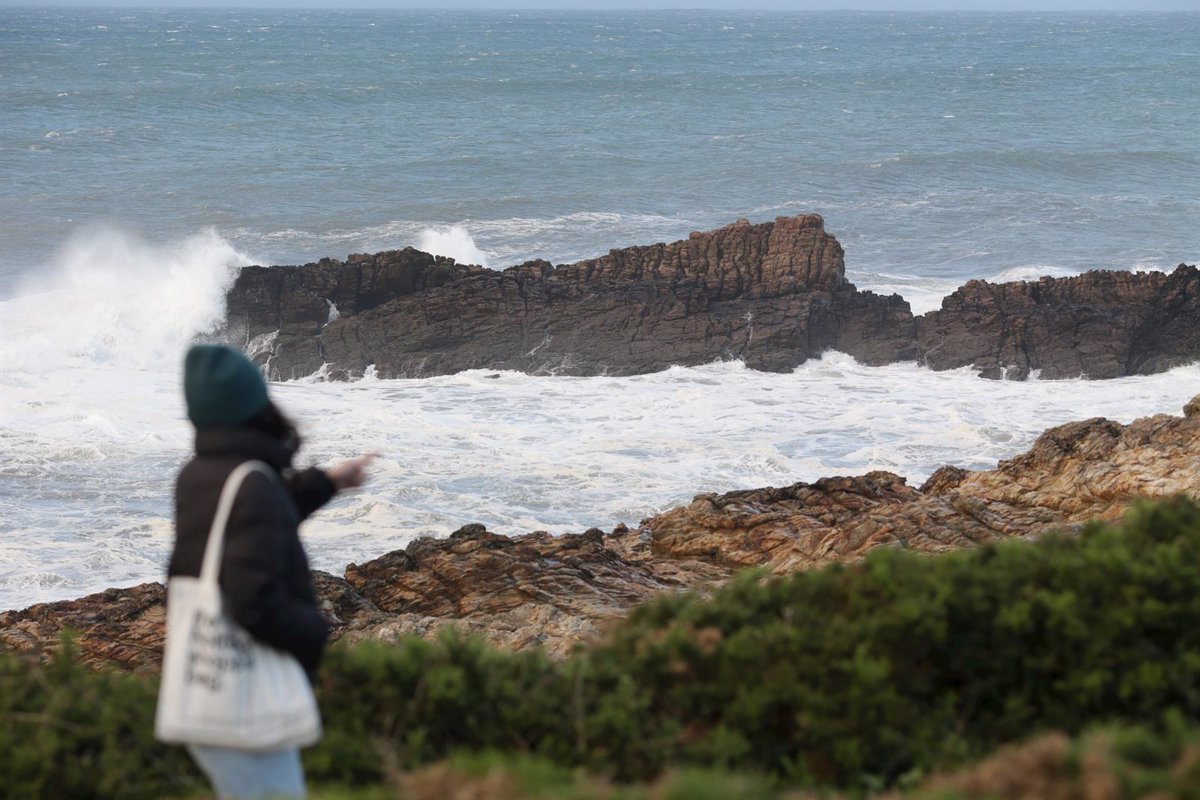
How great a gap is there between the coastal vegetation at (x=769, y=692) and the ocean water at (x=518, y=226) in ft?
23.9

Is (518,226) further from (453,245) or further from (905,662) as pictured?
(905,662)

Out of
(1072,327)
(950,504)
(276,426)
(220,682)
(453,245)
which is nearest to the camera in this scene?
(220,682)

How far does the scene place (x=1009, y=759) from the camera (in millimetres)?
4031

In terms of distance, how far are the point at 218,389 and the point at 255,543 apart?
0.47 metres

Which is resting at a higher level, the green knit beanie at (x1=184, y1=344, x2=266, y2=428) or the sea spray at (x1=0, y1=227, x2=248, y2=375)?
the sea spray at (x1=0, y1=227, x2=248, y2=375)

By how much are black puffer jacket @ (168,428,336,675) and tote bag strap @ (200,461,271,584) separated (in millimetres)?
17

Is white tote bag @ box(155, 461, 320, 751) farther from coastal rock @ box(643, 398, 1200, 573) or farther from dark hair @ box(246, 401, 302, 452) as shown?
coastal rock @ box(643, 398, 1200, 573)

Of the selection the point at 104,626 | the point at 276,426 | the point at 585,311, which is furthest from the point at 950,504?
the point at 585,311

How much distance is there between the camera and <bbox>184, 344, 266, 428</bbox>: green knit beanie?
3.91m

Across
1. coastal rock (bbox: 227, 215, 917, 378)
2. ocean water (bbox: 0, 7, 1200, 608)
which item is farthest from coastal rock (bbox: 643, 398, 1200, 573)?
coastal rock (bbox: 227, 215, 917, 378)

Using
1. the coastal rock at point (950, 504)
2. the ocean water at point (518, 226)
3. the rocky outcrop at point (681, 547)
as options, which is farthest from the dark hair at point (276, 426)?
the coastal rock at point (950, 504)

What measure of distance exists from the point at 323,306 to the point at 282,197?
2063 cm

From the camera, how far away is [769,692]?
15.6 feet

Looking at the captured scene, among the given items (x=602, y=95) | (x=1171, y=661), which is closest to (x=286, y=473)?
(x=1171, y=661)
